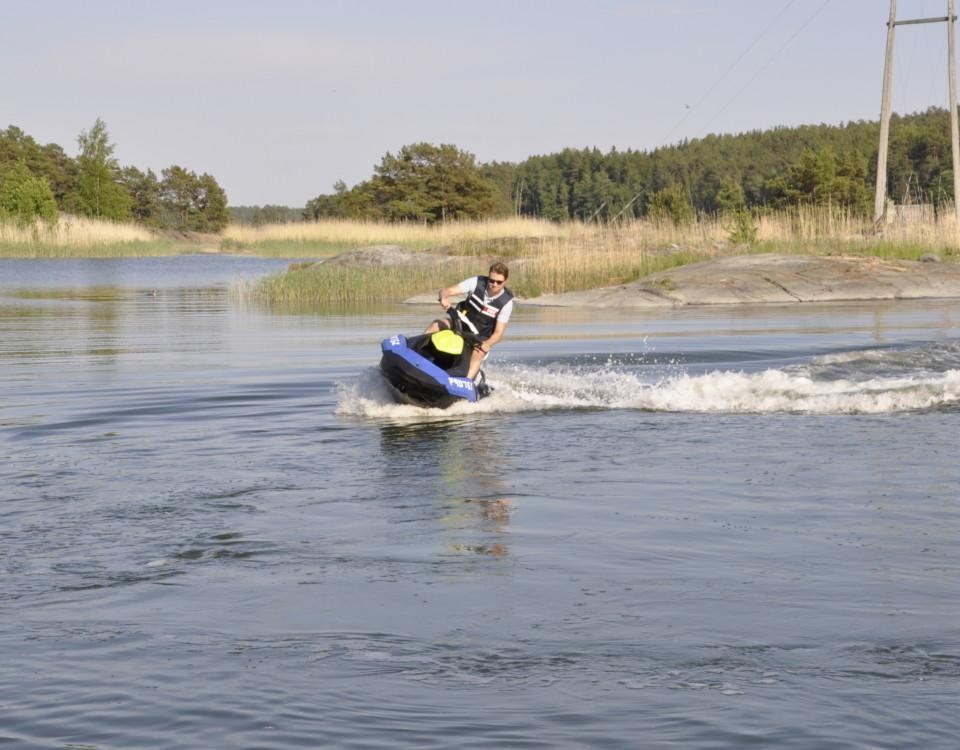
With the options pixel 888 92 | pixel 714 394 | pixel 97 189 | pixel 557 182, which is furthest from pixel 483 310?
pixel 557 182

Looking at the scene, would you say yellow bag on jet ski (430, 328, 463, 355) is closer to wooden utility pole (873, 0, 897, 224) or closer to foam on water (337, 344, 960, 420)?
foam on water (337, 344, 960, 420)

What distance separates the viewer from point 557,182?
360 feet

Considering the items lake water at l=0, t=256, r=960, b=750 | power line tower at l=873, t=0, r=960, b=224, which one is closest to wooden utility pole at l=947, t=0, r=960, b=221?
power line tower at l=873, t=0, r=960, b=224

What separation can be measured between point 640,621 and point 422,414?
7590 millimetres

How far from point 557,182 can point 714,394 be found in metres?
97.5

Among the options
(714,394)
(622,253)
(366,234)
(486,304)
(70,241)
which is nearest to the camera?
(714,394)

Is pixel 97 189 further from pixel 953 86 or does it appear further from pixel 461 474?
pixel 461 474

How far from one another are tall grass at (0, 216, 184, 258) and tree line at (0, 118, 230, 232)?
78.8 inches

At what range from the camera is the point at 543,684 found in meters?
5.44

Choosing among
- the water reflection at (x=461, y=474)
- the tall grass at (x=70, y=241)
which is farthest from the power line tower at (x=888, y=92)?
the tall grass at (x=70, y=241)

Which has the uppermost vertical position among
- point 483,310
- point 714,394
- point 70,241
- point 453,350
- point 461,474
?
point 483,310

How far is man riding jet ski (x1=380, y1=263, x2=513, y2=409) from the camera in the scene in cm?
1337

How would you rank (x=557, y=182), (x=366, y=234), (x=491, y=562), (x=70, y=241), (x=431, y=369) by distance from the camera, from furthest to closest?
(x=557, y=182) → (x=366, y=234) → (x=70, y=241) → (x=431, y=369) → (x=491, y=562)

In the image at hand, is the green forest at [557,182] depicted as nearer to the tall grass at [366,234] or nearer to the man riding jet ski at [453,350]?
the tall grass at [366,234]
